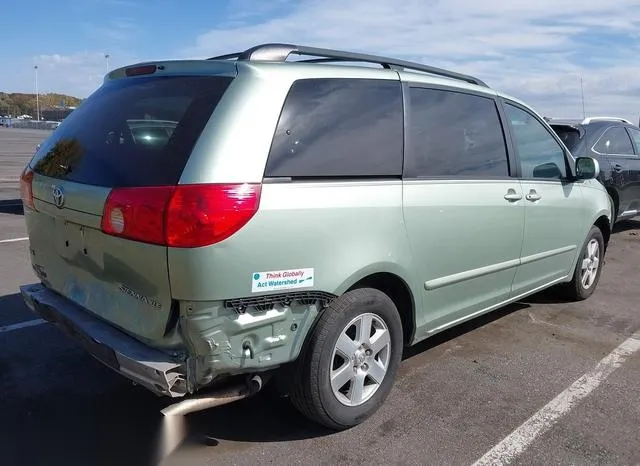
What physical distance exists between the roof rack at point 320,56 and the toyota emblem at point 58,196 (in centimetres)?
106

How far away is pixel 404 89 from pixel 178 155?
1466 millimetres

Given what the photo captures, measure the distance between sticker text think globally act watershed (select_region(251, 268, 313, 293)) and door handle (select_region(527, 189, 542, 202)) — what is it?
88.5 inches

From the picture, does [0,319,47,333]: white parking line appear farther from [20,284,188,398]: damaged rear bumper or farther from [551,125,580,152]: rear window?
[551,125,580,152]: rear window

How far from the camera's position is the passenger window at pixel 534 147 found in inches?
177

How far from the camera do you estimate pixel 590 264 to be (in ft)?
19.0

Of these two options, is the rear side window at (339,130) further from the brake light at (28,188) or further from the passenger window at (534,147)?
the brake light at (28,188)

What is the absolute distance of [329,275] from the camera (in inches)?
115

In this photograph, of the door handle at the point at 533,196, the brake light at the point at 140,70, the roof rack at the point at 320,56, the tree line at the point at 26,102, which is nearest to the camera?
the roof rack at the point at 320,56

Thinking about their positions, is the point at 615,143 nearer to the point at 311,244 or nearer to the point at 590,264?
the point at 590,264

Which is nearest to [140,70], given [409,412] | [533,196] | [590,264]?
[409,412]

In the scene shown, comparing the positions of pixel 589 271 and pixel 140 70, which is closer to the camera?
pixel 140 70

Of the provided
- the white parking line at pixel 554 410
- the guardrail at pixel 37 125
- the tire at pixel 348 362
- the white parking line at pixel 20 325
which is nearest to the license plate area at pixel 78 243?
the tire at pixel 348 362

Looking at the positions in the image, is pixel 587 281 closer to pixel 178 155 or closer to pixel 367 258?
pixel 367 258

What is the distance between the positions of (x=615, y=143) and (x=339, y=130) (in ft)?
22.6
